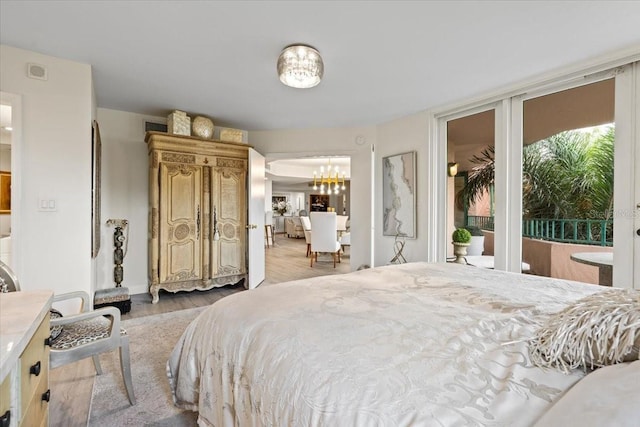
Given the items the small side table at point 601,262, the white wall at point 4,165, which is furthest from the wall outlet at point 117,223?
the small side table at point 601,262

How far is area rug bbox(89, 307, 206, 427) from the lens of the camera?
156 centimetres

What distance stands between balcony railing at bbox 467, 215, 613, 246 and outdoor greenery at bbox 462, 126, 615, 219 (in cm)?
5

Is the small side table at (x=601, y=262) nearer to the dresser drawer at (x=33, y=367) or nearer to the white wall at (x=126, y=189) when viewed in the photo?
the dresser drawer at (x=33, y=367)

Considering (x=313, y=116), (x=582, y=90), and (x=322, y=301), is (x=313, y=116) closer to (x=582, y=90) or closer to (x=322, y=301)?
(x=582, y=90)

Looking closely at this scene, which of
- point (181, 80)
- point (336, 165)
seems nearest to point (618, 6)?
point (181, 80)

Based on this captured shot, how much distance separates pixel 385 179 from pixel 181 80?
2.79m

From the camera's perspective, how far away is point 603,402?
49cm

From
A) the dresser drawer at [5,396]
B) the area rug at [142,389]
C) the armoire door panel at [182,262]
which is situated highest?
the dresser drawer at [5,396]

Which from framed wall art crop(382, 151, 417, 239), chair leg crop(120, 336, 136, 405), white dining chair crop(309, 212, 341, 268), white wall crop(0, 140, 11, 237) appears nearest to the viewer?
chair leg crop(120, 336, 136, 405)

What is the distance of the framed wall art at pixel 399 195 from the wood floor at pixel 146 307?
1.73 m

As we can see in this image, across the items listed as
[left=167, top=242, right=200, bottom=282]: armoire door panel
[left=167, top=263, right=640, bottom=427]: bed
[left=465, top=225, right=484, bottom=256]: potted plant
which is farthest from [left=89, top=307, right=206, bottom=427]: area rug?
[left=465, top=225, right=484, bottom=256]: potted plant

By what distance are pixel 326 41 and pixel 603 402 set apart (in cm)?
238

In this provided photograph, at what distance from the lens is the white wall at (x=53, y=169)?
234 cm

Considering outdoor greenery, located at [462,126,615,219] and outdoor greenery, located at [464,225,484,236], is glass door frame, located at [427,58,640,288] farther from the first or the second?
outdoor greenery, located at [464,225,484,236]
